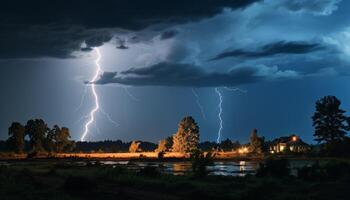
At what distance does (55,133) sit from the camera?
122562 millimetres

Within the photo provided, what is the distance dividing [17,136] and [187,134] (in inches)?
1582

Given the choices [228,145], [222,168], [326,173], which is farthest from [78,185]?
[228,145]

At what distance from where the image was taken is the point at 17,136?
117625 millimetres

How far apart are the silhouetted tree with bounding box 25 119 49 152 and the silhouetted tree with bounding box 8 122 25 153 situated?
8.92 feet

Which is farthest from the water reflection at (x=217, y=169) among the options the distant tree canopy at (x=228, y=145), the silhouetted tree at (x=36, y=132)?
the distant tree canopy at (x=228, y=145)

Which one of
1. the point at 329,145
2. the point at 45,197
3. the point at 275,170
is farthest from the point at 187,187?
the point at 329,145

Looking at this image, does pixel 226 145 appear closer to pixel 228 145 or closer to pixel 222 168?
pixel 228 145

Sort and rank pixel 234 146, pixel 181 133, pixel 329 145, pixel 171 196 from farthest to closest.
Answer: pixel 234 146, pixel 181 133, pixel 329 145, pixel 171 196

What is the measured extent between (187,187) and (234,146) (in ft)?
364

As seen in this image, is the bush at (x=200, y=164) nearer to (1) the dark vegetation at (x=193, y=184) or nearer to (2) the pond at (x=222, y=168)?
(1) the dark vegetation at (x=193, y=184)

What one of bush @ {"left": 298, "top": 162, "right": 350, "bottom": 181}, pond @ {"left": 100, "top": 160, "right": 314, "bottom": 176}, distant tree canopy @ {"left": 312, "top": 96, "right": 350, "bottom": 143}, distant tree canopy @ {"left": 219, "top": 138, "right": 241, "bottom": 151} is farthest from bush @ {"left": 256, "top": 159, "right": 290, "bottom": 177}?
distant tree canopy @ {"left": 219, "top": 138, "right": 241, "bottom": 151}

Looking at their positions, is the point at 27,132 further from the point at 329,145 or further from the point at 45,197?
the point at 45,197

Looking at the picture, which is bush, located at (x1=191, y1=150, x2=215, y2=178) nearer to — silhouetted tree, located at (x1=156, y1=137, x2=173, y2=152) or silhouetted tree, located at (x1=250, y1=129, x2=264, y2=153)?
silhouetted tree, located at (x1=250, y1=129, x2=264, y2=153)

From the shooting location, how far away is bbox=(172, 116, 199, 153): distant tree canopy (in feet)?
348
